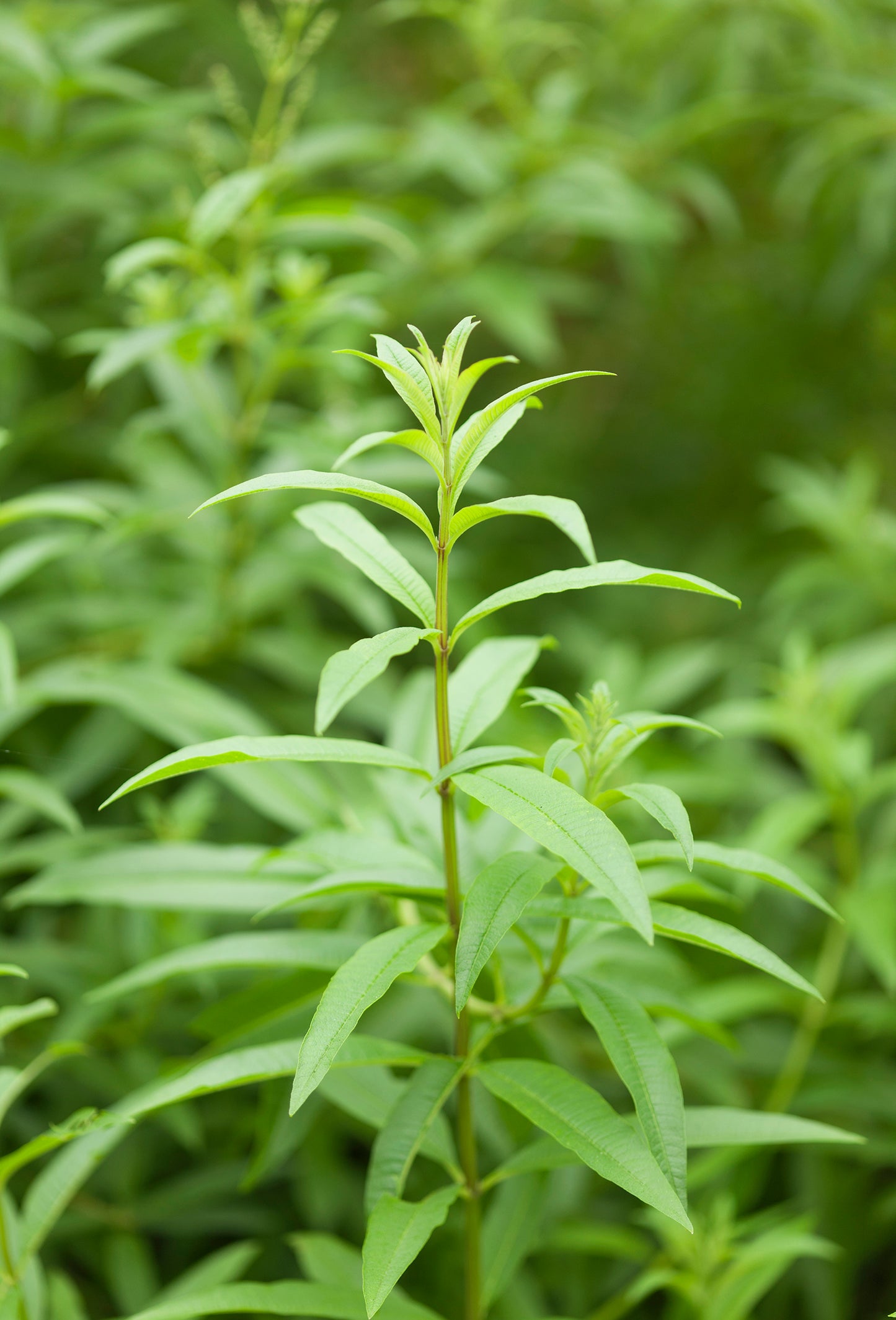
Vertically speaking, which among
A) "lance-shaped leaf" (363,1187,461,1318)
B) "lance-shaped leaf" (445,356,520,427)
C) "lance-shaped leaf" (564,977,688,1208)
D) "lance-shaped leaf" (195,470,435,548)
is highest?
"lance-shaped leaf" (445,356,520,427)

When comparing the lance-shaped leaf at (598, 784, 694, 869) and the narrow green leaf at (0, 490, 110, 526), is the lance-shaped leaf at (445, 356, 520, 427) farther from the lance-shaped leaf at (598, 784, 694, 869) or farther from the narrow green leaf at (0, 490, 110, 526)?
the narrow green leaf at (0, 490, 110, 526)

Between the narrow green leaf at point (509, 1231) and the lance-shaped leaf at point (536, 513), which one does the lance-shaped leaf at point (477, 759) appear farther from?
the narrow green leaf at point (509, 1231)

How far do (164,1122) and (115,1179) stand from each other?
89 mm

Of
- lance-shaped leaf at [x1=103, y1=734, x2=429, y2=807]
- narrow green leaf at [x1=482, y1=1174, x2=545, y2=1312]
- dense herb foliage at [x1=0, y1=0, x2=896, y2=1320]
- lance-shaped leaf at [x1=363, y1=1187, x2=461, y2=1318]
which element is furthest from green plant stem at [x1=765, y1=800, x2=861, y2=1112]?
lance-shaped leaf at [x1=103, y1=734, x2=429, y2=807]

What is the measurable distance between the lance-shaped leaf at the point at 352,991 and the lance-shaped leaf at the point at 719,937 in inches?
5.4

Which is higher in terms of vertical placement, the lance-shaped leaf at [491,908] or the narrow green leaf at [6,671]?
the narrow green leaf at [6,671]

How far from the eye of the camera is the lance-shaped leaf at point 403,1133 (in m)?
0.67

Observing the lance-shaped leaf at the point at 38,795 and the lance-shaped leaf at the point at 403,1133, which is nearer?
the lance-shaped leaf at the point at 403,1133

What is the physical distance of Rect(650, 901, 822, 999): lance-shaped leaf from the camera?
61 centimetres

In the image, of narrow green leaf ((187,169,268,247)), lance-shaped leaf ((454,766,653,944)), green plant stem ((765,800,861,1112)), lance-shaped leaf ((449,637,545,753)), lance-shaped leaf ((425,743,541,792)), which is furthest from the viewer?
green plant stem ((765,800,861,1112))

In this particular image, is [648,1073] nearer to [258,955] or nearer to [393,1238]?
[393,1238]

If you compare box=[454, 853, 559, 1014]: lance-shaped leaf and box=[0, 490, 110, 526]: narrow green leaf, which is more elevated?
box=[0, 490, 110, 526]: narrow green leaf

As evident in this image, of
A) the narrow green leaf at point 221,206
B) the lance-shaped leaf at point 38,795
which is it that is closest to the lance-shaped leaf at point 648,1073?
the lance-shaped leaf at point 38,795

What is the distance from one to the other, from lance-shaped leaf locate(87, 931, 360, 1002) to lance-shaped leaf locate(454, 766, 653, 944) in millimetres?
247
